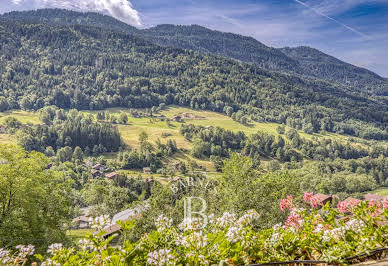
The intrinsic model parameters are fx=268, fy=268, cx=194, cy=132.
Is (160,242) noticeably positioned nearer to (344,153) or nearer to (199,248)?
(199,248)

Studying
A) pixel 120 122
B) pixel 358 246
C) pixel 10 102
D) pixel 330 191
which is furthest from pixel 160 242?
pixel 10 102

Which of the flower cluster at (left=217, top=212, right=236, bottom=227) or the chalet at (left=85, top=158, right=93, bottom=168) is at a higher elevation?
the flower cluster at (left=217, top=212, right=236, bottom=227)

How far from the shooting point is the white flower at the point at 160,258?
11.1 ft

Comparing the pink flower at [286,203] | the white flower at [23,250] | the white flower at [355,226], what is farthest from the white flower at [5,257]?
the pink flower at [286,203]

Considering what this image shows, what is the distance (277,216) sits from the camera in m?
15.0

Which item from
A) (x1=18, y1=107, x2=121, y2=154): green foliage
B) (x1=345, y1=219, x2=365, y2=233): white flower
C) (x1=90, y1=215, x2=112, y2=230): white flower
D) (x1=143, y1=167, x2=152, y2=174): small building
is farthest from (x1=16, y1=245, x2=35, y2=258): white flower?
(x1=18, y1=107, x2=121, y2=154): green foliage

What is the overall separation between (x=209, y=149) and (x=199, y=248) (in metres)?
140

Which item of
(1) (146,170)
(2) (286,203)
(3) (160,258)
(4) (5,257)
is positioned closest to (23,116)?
(1) (146,170)

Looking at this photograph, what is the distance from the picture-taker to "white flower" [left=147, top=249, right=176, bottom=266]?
3387 mm

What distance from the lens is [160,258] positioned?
11.3 feet

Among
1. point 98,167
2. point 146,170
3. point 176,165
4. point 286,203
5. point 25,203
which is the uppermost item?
point 286,203

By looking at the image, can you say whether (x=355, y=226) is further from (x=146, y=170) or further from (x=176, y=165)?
(x=176, y=165)

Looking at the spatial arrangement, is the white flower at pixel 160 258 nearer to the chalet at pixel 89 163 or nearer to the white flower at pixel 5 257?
the white flower at pixel 5 257

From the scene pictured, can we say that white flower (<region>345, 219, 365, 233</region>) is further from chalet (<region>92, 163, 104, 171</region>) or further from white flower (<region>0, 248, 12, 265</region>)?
chalet (<region>92, 163, 104, 171</region>)
